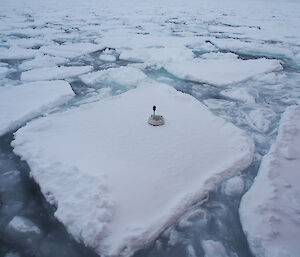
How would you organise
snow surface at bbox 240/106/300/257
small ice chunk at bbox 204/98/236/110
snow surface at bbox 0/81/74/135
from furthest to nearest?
small ice chunk at bbox 204/98/236/110
snow surface at bbox 0/81/74/135
snow surface at bbox 240/106/300/257

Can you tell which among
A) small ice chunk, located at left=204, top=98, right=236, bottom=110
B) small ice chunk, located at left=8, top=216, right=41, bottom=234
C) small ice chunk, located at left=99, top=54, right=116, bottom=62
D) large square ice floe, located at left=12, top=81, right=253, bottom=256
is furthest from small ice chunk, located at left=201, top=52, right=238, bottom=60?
small ice chunk, located at left=8, top=216, right=41, bottom=234

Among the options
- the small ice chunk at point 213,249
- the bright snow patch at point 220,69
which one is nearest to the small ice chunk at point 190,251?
the small ice chunk at point 213,249

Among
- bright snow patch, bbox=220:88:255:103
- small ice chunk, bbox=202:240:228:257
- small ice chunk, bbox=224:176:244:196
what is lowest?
bright snow patch, bbox=220:88:255:103

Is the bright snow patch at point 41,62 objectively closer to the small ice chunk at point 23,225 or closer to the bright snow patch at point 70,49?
the bright snow patch at point 70,49

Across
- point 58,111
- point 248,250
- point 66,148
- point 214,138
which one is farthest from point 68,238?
point 58,111

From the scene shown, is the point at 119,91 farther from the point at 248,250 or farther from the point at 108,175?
the point at 248,250

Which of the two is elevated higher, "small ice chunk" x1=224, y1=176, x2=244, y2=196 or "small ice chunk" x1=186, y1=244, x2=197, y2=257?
"small ice chunk" x1=224, y1=176, x2=244, y2=196

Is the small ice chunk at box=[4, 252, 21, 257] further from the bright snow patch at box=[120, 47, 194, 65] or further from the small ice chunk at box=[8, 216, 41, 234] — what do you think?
the bright snow patch at box=[120, 47, 194, 65]
